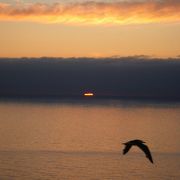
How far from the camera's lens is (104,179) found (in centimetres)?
6125

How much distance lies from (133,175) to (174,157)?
66.6ft

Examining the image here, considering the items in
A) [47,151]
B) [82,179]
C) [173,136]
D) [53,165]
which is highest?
[173,136]

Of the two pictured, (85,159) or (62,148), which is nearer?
(85,159)

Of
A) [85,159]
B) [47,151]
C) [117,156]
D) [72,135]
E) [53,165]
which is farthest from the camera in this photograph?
[72,135]

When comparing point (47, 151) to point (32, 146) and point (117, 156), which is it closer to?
point (32, 146)

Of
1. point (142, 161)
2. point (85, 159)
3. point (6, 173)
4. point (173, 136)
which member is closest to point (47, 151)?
point (85, 159)

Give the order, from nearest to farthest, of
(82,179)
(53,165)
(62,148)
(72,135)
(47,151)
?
(82,179), (53,165), (47,151), (62,148), (72,135)

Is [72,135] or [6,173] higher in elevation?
[72,135]

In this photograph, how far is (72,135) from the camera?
118562 mm

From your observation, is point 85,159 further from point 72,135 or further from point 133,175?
point 72,135

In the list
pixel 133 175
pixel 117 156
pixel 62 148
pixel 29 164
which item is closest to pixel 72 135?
pixel 62 148

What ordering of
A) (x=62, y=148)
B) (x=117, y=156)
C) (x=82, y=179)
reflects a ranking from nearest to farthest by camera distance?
(x=82, y=179) < (x=117, y=156) < (x=62, y=148)

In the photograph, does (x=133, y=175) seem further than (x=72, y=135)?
No

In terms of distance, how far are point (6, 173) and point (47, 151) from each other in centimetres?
2498
